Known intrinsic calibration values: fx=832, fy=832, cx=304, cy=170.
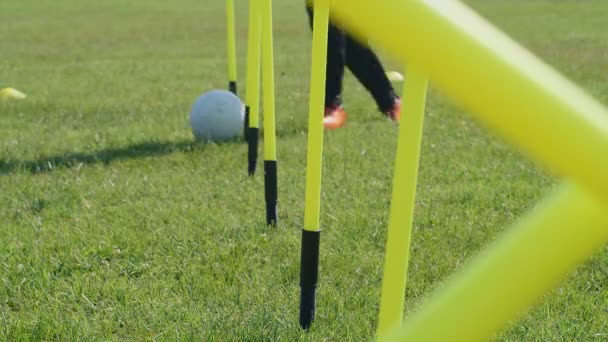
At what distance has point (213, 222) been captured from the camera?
415 cm

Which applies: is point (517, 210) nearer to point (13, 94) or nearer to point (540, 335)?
point (540, 335)

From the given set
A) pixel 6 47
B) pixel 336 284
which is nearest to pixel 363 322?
pixel 336 284

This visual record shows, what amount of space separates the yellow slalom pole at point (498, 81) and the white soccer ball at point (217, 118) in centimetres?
529

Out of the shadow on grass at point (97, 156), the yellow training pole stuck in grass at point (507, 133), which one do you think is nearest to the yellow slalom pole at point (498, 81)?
the yellow training pole stuck in grass at point (507, 133)

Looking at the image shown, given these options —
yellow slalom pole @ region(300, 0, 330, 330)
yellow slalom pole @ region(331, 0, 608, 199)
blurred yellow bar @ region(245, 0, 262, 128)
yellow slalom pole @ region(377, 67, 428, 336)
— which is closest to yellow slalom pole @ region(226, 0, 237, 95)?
blurred yellow bar @ region(245, 0, 262, 128)

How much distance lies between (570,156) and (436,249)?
2944 mm

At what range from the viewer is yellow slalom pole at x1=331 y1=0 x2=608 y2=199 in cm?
80

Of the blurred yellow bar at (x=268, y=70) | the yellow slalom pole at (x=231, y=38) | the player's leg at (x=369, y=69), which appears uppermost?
the blurred yellow bar at (x=268, y=70)

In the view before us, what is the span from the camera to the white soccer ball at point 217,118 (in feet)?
20.2

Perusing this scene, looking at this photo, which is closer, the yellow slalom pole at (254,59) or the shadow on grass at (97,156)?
the yellow slalom pole at (254,59)

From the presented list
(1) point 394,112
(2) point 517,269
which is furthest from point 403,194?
(1) point 394,112

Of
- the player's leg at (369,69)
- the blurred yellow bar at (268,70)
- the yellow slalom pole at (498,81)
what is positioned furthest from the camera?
the player's leg at (369,69)

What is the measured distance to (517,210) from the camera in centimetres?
435

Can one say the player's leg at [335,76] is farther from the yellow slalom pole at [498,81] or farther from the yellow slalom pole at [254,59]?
the yellow slalom pole at [498,81]
